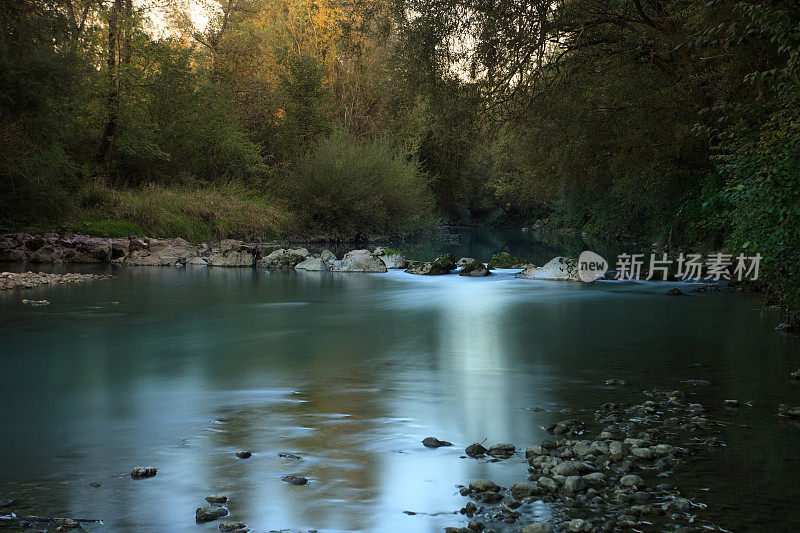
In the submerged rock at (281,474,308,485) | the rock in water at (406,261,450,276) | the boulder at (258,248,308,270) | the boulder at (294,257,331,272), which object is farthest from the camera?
the boulder at (258,248,308,270)

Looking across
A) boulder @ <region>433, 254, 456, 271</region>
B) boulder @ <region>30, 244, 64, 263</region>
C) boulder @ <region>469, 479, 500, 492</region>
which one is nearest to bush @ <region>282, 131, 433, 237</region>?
boulder @ <region>30, 244, 64, 263</region>

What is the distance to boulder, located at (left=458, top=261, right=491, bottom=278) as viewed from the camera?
19859 millimetres

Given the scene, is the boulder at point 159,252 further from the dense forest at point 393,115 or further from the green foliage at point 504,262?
the green foliage at point 504,262

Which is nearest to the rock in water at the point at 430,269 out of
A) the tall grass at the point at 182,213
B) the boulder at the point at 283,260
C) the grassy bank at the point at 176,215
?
the boulder at the point at 283,260

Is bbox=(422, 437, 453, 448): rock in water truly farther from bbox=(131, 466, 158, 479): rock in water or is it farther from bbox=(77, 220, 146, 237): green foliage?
bbox=(77, 220, 146, 237): green foliage

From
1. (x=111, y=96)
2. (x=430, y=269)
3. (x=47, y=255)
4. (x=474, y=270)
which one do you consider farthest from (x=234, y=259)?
(x=111, y=96)

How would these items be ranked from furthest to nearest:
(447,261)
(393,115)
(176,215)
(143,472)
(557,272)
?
(393,115)
(176,215)
(447,261)
(557,272)
(143,472)

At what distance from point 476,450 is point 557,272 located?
48.7 feet

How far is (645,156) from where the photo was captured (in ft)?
63.7

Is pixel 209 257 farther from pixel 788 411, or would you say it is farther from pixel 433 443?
pixel 788 411

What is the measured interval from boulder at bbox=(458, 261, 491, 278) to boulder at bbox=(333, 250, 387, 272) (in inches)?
104

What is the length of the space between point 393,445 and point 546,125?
15.1 metres

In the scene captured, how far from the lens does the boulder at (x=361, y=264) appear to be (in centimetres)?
2127

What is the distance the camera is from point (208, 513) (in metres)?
3.63
